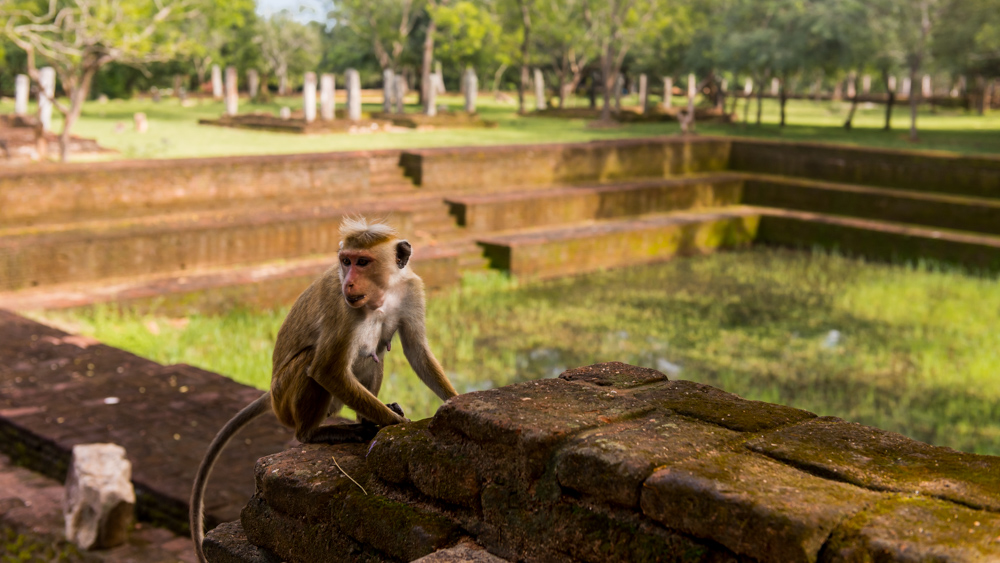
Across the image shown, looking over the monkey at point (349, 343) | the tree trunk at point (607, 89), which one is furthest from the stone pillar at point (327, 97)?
the monkey at point (349, 343)

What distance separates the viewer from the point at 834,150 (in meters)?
14.9

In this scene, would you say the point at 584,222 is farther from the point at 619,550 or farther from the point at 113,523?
the point at 619,550

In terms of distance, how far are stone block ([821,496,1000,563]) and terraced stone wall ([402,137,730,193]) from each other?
1101 cm

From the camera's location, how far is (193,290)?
8.52m

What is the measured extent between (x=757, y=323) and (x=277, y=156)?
5773mm

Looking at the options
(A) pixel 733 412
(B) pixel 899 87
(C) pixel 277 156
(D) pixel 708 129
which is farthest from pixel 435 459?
(B) pixel 899 87

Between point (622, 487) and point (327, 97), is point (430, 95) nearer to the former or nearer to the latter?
point (327, 97)

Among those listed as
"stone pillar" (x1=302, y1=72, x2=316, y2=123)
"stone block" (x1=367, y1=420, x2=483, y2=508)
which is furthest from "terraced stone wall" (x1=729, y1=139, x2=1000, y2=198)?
"stone block" (x1=367, y1=420, x2=483, y2=508)

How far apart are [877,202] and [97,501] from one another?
1229 cm

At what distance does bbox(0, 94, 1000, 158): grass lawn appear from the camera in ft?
59.2

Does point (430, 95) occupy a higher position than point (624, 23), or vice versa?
point (624, 23)

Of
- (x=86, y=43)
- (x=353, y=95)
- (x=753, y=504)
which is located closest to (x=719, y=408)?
(x=753, y=504)

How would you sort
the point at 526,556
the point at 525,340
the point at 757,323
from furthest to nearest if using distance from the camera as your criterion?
1. the point at 757,323
2. the point at 525,340
3. the point at 526,556

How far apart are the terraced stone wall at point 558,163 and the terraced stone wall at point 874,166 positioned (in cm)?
63
